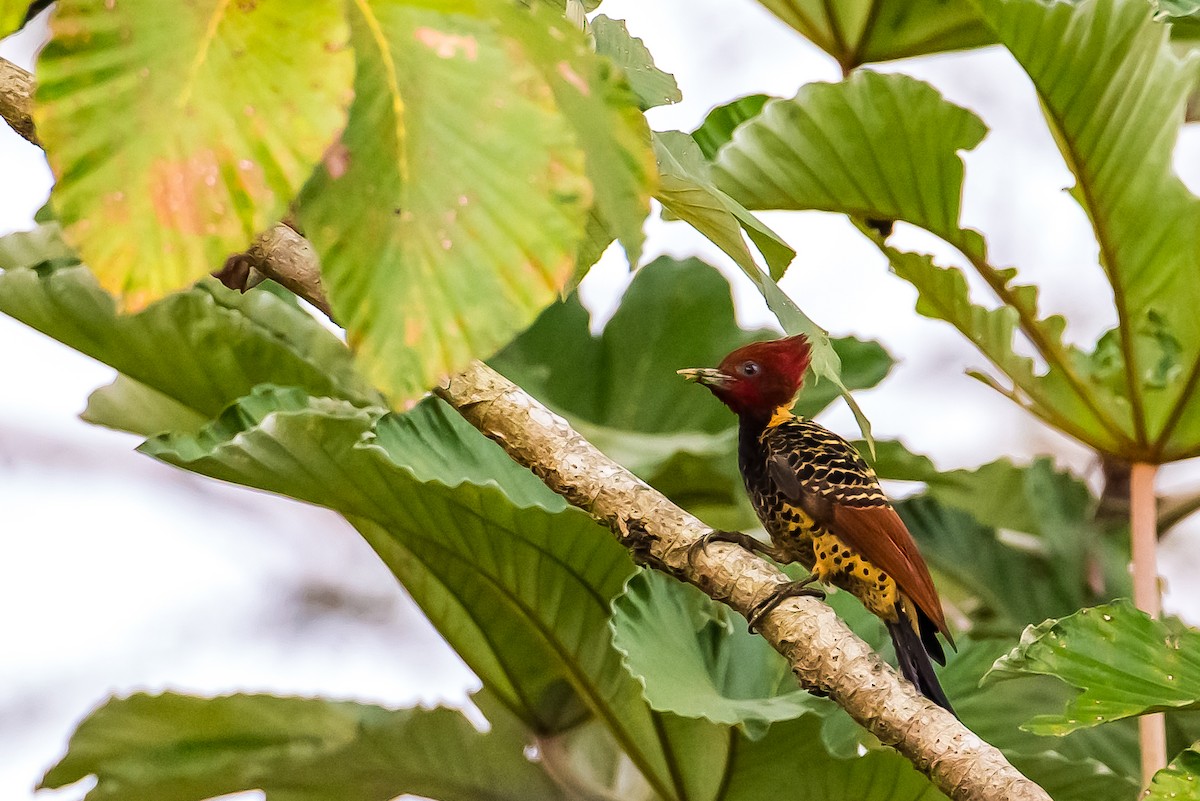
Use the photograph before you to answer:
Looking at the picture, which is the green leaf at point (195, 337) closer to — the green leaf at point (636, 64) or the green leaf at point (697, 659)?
the green leaf at point (697, 659)

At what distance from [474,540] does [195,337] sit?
25cm

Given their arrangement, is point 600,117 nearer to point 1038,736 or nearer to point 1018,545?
point 1038,736

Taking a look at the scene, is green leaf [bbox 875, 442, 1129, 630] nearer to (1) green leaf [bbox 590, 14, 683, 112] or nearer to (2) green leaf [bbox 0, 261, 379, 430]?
(2) green leaf [bbox 0, 261, 379, 430]

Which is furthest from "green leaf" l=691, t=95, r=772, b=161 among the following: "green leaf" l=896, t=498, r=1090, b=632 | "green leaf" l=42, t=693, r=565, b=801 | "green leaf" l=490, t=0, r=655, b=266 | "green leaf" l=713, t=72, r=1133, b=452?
"green leaf" l=490, t=0, r=655, b=266

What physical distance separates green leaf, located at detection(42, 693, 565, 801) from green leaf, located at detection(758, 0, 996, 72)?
0.63 m

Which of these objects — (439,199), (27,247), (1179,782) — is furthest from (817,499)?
(27,247)

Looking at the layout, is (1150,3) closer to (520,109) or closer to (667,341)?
(667,341)

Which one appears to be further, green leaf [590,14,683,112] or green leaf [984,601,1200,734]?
green leaf [984,601,1200,734]

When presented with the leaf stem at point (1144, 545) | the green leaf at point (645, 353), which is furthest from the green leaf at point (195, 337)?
the leaf stem at point (1144, 545)

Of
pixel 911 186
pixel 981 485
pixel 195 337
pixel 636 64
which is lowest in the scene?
pixel 981 485

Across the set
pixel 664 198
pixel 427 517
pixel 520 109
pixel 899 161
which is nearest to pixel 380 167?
pixel 520 109

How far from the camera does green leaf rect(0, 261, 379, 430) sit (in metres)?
0.73

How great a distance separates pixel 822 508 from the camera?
609mm

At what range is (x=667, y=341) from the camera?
101 cm
